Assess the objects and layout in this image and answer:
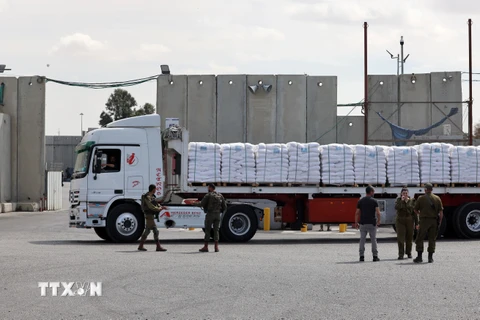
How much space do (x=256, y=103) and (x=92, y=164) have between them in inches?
721

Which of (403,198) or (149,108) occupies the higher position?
(149,108)

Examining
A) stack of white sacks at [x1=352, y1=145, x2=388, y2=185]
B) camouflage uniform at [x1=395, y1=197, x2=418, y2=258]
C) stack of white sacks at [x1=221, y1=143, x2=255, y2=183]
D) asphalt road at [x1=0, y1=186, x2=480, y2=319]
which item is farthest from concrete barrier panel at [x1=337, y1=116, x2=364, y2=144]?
camouflage uniform at [x1=395, y1=197, x2=418, y2=258]

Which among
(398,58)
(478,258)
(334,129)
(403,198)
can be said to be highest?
(398,58)

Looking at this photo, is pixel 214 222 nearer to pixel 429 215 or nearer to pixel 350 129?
pixel 429 215

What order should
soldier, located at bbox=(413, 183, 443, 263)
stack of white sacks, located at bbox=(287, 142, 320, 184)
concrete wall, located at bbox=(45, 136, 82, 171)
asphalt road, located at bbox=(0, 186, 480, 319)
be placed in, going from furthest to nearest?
1. concrete wall, located at bbox=(45, 136, 82, 171)
2. stack of white sacks, located at bbox=(287, 142, 320, 184)
3. soldier, located at bbox=(413, 183, 443, 263)
4. asphalt road, located at bbox=(0, 186, 480, 319)

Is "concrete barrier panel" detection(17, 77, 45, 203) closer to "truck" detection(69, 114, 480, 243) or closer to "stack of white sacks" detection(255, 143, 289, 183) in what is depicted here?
"truck" detection(69, 114, 480, 243)

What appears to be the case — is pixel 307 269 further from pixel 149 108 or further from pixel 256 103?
pixel 149 108

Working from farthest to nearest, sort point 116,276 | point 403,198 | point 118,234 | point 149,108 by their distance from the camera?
point 149,108 → point 118,234 → point 403,198 → point 116,276

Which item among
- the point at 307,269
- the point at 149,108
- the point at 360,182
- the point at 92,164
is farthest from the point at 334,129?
the point at 149,108

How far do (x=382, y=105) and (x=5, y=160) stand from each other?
19.1 meters

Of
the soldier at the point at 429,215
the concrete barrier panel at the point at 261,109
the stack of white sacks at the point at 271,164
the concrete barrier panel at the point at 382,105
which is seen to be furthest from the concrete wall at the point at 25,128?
the soldier at the point at 429,215

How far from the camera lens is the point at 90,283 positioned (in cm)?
1445

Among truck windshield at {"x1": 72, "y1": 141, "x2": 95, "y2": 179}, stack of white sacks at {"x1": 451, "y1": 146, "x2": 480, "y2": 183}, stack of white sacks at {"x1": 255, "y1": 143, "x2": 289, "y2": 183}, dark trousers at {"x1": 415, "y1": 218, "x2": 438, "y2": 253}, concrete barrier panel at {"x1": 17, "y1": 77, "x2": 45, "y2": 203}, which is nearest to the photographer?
dark trousers at {"x1": 415, "y1": 218, "x2": 438, "y2": 253}

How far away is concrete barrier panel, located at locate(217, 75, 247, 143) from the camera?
42.7 metres
